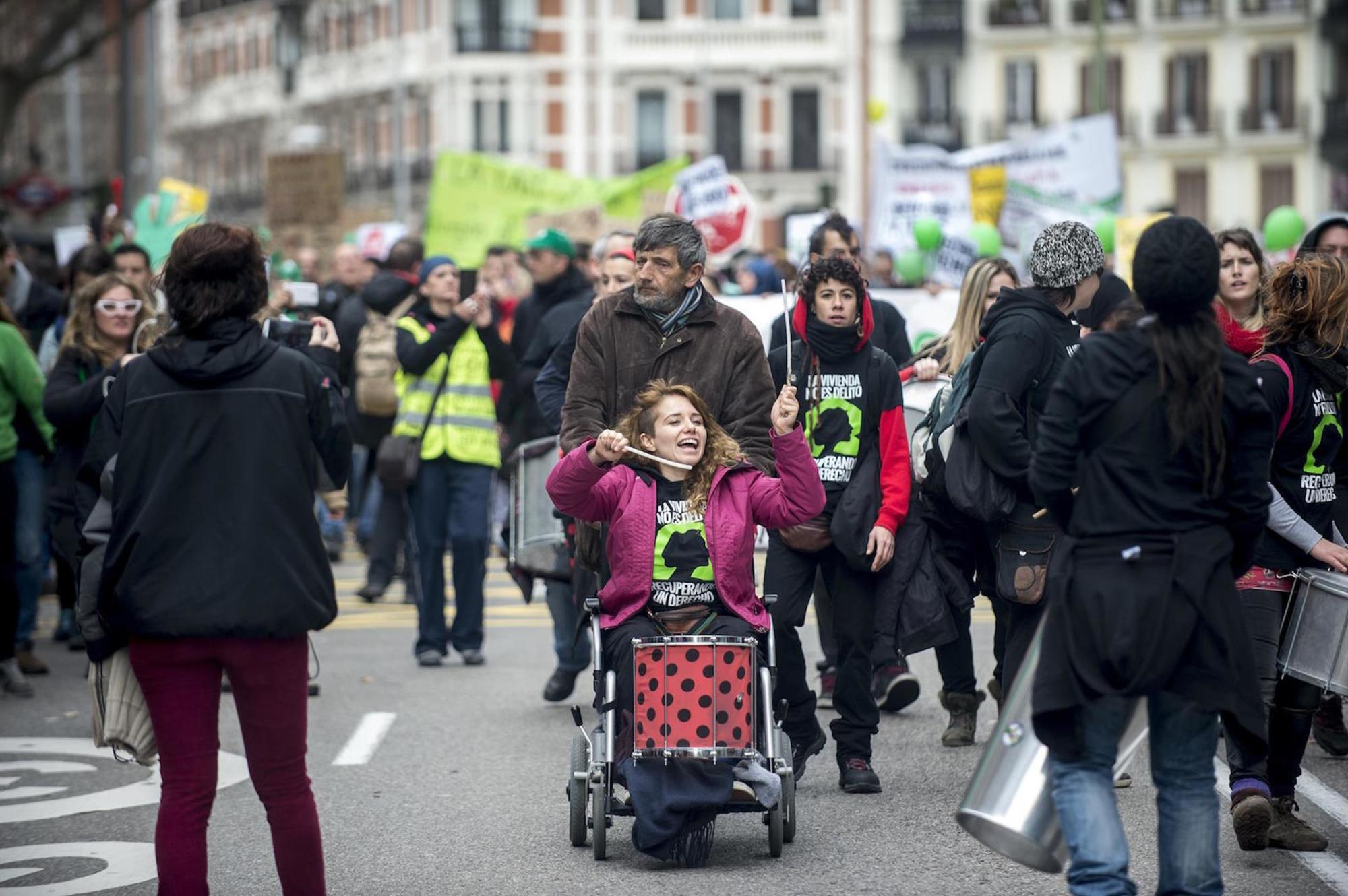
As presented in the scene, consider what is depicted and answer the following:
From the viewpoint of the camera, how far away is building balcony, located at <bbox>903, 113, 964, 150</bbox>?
65.6 meters

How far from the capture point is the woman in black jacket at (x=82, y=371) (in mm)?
9969

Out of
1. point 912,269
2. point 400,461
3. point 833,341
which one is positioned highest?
point 912,269

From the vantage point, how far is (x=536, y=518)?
986 centimetres

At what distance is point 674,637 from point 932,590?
5.25ft

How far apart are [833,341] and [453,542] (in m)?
3.82

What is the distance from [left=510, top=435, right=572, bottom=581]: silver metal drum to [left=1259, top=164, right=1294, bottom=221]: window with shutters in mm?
57573

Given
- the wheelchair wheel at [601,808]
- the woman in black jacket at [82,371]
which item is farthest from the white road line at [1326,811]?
the woman in black jacket at [82,371]

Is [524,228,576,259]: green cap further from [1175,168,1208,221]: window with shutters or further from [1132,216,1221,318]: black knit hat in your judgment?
[1175,168,1208,221]: window with shutters

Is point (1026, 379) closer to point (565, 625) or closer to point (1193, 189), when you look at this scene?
point (565, 625)

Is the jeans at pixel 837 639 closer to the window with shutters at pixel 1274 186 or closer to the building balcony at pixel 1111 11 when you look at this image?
the window with shutters at pixel 1274 186

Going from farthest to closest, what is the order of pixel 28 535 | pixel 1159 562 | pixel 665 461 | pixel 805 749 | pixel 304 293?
pixel 28 535
pixel 304 293
pixel 805 749
pixel 665 461
pixel 1159 562

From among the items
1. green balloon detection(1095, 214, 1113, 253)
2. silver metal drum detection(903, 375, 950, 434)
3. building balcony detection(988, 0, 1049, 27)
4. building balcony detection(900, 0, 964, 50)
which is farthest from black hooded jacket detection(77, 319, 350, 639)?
building balcony detection(988, 0, 1049, 27)

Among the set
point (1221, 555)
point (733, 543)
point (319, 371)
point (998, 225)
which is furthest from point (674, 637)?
point (998, 225)

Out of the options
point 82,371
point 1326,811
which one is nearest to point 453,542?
point 82,371
